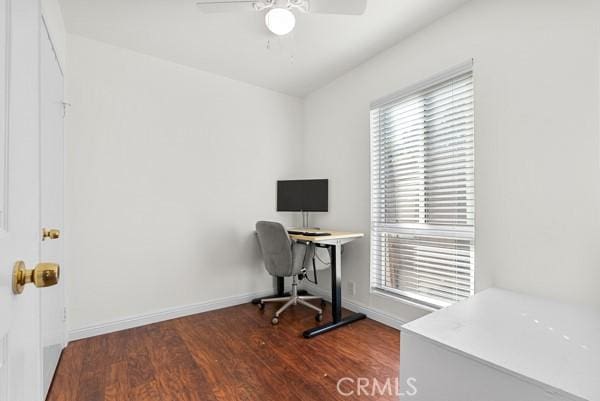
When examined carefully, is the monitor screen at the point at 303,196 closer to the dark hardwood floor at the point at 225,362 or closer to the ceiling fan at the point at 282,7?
the dark hardwood floor at the point at 225,362

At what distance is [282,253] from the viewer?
8.53ft

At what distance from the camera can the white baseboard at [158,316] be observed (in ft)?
7.36

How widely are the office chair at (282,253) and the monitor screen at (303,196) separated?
1.74ft

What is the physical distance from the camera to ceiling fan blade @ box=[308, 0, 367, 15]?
158 centimetres

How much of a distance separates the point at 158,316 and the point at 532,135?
3.09 metres

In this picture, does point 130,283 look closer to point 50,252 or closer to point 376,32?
point 50,252

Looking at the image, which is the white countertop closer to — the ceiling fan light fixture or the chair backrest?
the chair backrest

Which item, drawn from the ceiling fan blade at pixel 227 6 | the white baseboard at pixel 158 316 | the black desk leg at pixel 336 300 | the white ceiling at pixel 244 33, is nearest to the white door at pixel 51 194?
the white baseboard at pixel 158 316

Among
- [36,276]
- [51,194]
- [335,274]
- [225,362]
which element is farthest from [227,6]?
[225,362]

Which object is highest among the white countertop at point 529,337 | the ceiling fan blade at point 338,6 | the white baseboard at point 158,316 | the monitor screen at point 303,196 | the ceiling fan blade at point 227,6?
the ceiling fan blade at point 227,6

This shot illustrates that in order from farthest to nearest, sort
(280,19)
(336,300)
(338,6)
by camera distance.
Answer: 1. (336,300)
2. (280,19)
3. (338,6)

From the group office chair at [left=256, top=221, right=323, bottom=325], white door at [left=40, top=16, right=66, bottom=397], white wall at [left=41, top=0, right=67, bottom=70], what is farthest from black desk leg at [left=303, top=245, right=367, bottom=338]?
white wall at [left=41, top=0, right=67, bottom=70]

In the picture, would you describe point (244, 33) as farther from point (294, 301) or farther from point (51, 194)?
point (294, 301)

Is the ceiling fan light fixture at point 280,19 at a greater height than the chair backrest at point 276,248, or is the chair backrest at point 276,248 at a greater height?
the ceiling fan light fixture at point 280,19
